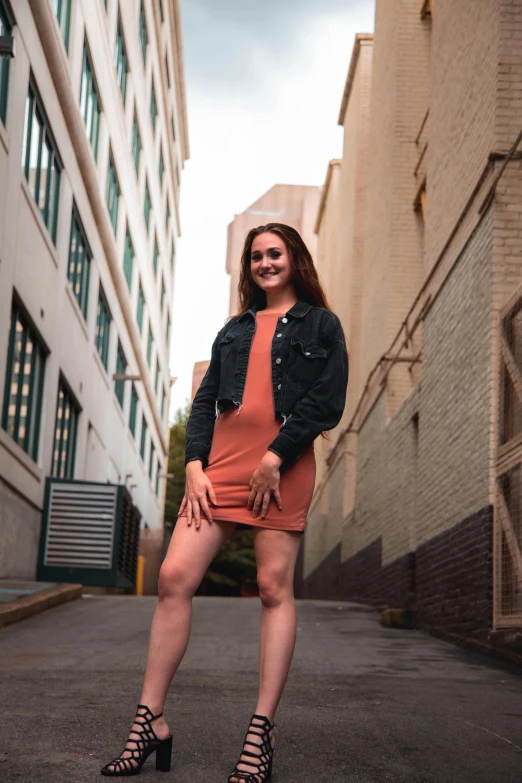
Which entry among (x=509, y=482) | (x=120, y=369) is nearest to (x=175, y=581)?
(x=509, y=482)

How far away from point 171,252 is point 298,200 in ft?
75.4

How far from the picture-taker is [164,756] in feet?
11.1

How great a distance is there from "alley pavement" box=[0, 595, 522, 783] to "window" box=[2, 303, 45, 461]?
6.39m

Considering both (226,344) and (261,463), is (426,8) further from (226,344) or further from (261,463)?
(261,463)

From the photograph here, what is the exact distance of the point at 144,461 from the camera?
39.3 metres

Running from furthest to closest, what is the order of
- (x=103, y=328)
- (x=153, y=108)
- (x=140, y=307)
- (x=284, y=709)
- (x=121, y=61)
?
(x=153, y=108)
(x=140, y=307)
(x=121, y=61)
(x=103, y=328)
(x=284, y=709)

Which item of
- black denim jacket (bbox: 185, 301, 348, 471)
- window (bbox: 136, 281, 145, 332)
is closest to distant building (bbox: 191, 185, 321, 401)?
window (bbox: 136, 281, 145, 332)

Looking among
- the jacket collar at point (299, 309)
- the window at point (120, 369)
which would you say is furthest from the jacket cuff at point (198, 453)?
the window at point (120, 369)

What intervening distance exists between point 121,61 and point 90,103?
546 cm

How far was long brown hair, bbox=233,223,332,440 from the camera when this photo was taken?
386 cm

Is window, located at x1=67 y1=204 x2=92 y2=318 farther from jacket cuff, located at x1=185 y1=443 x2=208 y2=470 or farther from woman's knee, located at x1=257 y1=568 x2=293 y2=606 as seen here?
woman's knee, located at x1=257 y1=568 x2=293 y2=606

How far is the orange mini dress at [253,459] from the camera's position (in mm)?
3504

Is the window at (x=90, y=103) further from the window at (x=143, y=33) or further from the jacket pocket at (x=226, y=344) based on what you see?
the jacket pocket at (x=226, y=344)

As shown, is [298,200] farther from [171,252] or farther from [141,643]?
[141,643]
